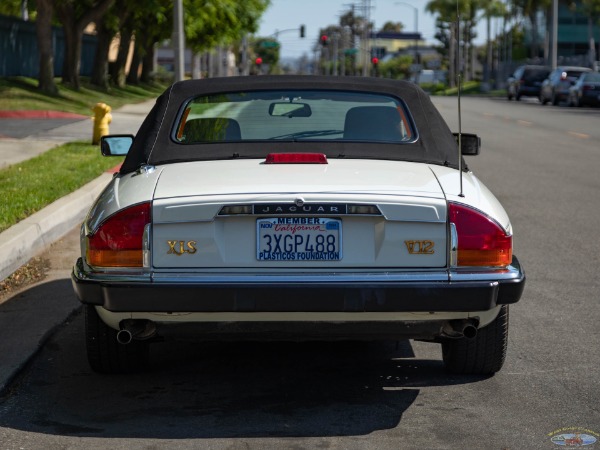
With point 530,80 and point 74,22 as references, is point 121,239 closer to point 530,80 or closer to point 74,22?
point 74,22

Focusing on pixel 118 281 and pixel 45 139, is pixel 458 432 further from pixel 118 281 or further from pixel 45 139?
pixel 45 139

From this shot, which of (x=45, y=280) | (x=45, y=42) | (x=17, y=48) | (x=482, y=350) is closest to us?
(x=482, y=350)

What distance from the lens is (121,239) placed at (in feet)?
16.7

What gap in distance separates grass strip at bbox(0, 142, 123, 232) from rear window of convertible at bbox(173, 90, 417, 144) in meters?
3.48

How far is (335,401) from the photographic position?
5.32 meters

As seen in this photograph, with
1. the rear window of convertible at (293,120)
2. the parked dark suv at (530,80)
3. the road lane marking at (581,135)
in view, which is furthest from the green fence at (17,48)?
the rear window of convertible at (293,120)

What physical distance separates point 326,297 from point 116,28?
130ft

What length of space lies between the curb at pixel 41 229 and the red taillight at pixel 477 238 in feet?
13.6

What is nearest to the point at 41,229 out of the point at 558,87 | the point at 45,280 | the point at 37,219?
the point at 37,219

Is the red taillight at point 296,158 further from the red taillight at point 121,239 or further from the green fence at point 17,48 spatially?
the green fence at point 17,48

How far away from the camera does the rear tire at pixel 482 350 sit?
5.54m

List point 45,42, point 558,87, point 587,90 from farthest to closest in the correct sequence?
point 558,87 → point 587,90 → point 45,42

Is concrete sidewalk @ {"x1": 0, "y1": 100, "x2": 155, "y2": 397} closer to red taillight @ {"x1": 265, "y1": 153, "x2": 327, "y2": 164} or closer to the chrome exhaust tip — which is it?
the chrome exhaust tip

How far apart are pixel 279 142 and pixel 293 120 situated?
0.43 meters
